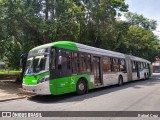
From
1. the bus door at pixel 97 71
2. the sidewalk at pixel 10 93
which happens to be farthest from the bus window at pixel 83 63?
the sidewalk at pixel 10 93

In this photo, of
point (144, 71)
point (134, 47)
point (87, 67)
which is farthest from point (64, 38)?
point (134, 47)

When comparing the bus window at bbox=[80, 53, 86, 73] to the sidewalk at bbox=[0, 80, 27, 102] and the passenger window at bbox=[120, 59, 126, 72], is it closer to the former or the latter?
the sidewalk at bbox=[0, 80, 27, 102]

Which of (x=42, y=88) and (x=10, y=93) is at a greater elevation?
(x=42, y=88)

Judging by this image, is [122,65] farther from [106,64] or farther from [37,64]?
[37,64]

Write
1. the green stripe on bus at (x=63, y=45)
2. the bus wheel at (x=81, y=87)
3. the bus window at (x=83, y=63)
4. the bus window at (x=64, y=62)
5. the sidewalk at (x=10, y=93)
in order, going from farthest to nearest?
the bus window at (x=83, y=63), the bus wheel at (x=81, y=87), the sidewalk at (x=10, y=93), the green stripe on bus at (x=63, y=45), the bus window at (x=64, y=62)

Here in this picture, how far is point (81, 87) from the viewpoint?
40.9 ft

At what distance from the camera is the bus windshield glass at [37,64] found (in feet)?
34.5

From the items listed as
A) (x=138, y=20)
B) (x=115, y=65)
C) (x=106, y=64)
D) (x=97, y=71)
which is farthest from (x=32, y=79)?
(x=138, y=20)

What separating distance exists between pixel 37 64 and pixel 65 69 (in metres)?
1.49

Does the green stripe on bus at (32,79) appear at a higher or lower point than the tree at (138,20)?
lower

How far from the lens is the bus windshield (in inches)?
414

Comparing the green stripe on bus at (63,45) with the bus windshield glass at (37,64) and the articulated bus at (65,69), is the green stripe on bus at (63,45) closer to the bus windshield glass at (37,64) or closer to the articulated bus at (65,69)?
the articulated bus at (65,69)

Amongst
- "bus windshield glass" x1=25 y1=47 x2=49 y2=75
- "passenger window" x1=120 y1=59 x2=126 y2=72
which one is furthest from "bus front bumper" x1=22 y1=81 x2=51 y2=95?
"passenger window" x1=120 y1=59 x2=126 y2=72

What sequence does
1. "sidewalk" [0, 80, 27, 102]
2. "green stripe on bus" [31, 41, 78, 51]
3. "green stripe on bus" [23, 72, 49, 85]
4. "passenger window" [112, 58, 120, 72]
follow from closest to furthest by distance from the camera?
"green stripe on bus" [23, 72, 49, 85] < "green stripe on bus" [31, 41, 78, 51] < "sidewalk" [0, 80, 27, 102] < "passenger window" [112, 58, 120, 72]
